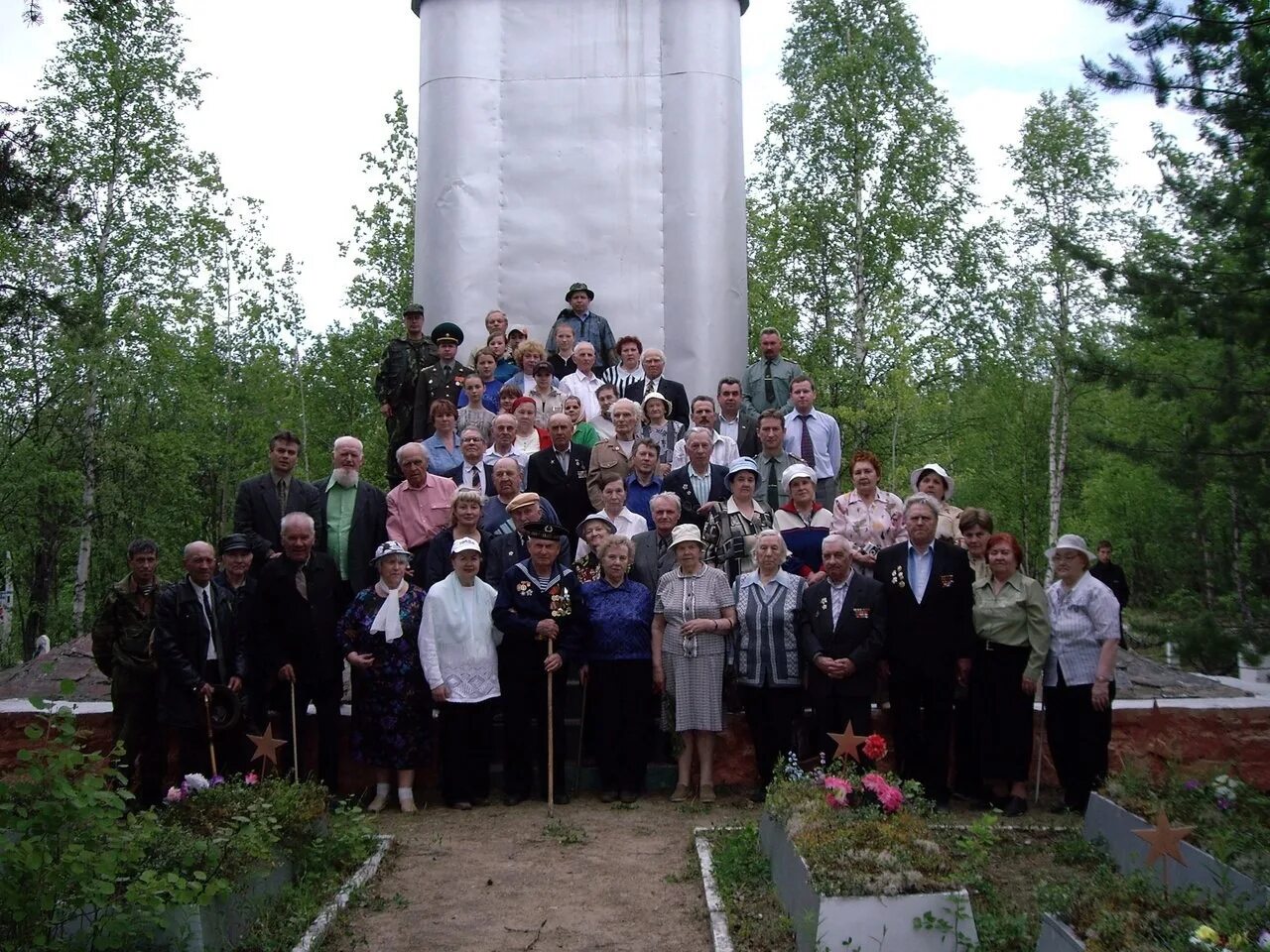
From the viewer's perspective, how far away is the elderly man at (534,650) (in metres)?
7.74

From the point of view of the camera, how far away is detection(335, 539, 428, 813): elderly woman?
764 cm

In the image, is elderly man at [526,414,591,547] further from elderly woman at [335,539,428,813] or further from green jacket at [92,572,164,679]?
green jacket at [92,572,164,679]

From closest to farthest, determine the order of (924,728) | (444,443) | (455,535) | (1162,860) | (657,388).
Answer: (1162,860), (924,728), (455,535), (444,443), (657,388)

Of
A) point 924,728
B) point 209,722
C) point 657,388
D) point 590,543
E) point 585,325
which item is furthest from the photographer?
point 585,325

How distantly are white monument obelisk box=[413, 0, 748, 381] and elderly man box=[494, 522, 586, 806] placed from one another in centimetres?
369

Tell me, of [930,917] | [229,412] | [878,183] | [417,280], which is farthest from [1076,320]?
[930,917]

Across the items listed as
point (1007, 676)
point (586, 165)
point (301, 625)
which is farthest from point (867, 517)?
point (586, 165)

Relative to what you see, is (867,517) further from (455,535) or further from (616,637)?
(455,535)

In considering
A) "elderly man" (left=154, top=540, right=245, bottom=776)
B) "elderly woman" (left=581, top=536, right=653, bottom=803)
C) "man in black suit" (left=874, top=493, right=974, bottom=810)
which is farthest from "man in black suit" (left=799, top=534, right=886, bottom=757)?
"elderly man" (left=154, top=540, right=245, bottom=776)

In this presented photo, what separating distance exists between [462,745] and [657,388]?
3.31 metres

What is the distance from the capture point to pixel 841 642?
752 cm

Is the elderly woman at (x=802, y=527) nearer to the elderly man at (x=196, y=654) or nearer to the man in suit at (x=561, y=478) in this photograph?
the man in suit at (x=561, y=478)

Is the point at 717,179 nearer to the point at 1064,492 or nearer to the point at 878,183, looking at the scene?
the point at 878,183

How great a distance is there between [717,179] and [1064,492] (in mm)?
19648
